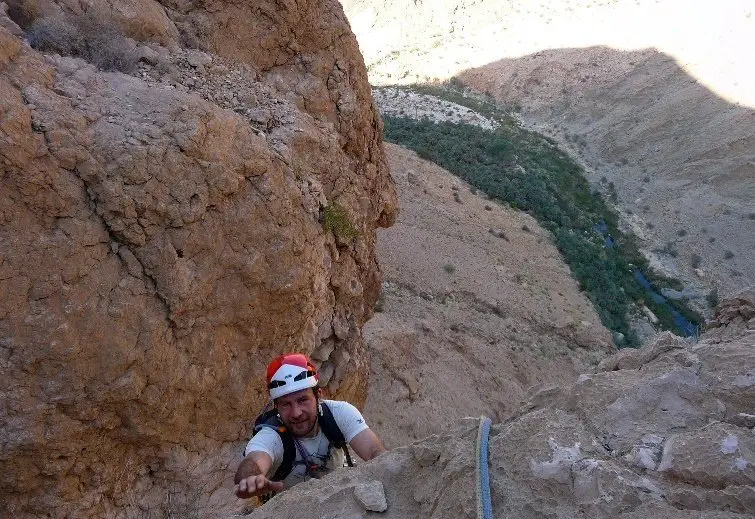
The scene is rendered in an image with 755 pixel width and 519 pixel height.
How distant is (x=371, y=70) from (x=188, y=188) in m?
39.5

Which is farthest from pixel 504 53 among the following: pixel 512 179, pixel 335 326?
pixel 335 326

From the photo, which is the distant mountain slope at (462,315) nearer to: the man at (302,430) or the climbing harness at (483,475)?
the man at (302,430)

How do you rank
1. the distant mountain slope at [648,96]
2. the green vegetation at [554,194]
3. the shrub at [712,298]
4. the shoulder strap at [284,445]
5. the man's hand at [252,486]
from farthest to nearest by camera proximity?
the distant mountain slope at [648,96]
the shrub at [712,298]
the green vegetation at [554,194]
the shoulder strap at [284,445]
the man's hand at [252,486]

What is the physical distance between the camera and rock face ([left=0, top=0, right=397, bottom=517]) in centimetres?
474

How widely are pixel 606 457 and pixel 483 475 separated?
0.44 meters

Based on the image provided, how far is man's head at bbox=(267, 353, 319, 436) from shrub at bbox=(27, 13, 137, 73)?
403 cm

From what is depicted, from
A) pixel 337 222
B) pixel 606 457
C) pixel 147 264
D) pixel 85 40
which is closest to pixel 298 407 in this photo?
pixel 606 457

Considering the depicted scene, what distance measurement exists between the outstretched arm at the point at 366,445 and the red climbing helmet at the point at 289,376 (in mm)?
371

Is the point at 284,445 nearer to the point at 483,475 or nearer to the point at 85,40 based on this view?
the point at 483,475

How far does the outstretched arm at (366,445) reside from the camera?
3135mm

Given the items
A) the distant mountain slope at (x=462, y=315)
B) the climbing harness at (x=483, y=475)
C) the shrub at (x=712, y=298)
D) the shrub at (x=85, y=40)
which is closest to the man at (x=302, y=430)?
the climbing harness at (x=483, y=475)

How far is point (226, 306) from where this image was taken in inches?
233

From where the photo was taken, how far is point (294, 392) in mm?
3205

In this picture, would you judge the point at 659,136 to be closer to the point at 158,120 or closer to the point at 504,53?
the point at 504,53
